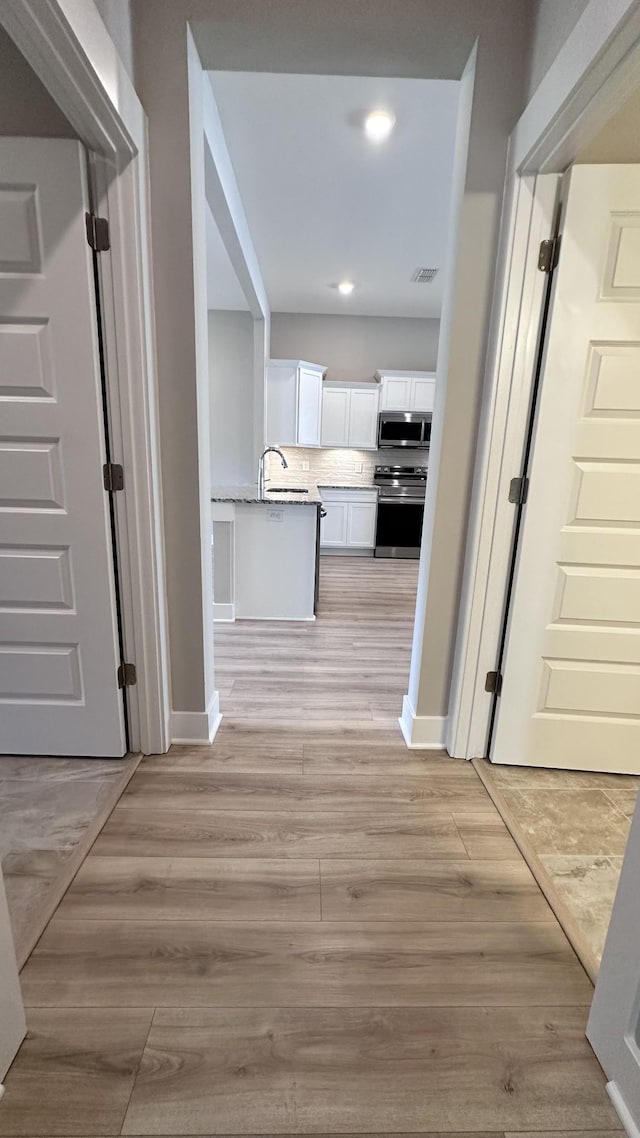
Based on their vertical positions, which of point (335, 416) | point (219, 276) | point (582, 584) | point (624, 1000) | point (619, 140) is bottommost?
point (624, 1000)

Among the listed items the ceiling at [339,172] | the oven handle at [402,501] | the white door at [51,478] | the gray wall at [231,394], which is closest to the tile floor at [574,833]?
the white door at [51,478]

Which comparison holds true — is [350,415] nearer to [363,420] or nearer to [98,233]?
[363,420]

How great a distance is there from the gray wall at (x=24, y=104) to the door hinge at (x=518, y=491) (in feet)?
5.87

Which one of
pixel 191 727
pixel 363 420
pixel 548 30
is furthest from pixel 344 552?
pixel 548 30

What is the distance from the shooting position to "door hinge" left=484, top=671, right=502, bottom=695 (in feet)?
6.52

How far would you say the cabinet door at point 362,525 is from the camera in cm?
612

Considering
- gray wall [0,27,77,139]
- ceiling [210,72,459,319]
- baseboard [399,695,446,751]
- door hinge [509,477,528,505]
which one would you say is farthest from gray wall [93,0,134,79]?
baseboard [399,695,446,751]

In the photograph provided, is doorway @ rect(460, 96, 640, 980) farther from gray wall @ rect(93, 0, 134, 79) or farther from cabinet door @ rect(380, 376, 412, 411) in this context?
cabinet door @ rect(380, 376, 412, 411)

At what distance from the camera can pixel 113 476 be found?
177 cm

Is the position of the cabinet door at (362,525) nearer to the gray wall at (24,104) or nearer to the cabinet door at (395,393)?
the cabinet door at (395,393)

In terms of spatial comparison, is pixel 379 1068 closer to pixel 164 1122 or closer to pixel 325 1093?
pixel 325 1093

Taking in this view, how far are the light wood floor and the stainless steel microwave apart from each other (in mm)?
4757

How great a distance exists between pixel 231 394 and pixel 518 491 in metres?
4.59

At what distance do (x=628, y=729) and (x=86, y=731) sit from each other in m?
2.14
